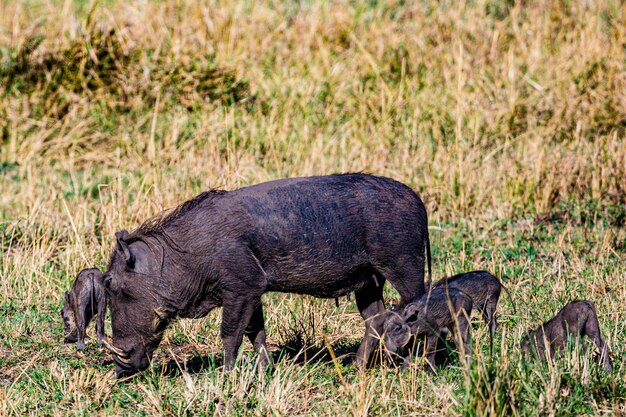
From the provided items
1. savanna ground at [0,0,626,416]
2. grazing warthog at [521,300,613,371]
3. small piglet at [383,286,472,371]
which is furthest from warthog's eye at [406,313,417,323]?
grazing warthog at [521,300,613,371]

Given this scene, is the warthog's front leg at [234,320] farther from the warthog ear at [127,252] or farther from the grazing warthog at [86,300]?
the grazing warthog at [86,300]

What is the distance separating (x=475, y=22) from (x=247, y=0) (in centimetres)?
312

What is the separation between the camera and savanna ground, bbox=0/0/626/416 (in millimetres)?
5145

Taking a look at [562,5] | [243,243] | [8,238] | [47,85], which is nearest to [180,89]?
[47,85]

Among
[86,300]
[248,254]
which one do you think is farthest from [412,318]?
[86,300]

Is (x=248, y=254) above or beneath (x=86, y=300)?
above

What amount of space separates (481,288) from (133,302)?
208 centimetres

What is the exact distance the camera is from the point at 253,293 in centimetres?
533

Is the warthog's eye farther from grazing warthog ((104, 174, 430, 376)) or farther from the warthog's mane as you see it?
the warthog's mane

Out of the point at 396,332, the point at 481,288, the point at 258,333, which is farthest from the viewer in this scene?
the point at 481,288

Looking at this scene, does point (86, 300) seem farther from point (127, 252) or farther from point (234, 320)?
point (234, 320)

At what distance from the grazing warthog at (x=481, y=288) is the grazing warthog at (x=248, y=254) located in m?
0.40

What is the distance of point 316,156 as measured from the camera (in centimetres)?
964

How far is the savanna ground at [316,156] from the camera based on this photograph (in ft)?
16.9
